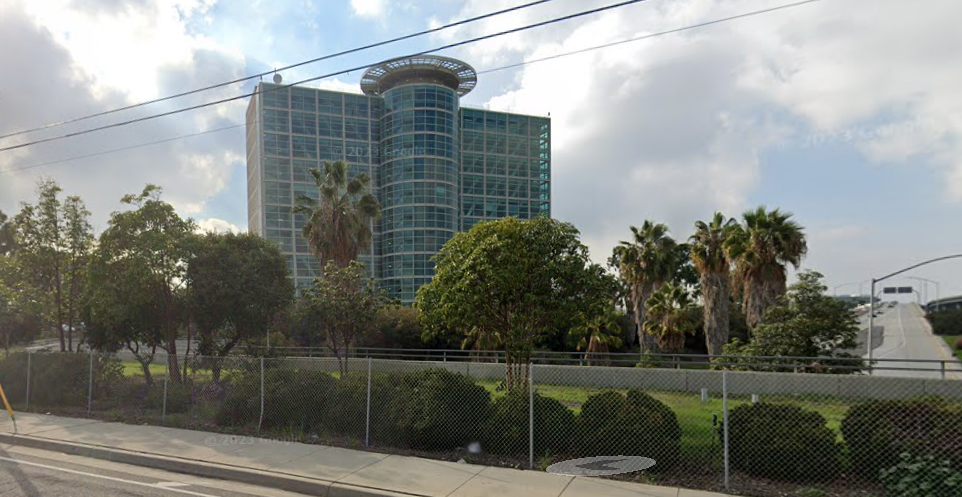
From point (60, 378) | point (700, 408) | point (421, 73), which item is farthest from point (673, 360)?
point (421, 73)

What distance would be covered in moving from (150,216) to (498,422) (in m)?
11.0

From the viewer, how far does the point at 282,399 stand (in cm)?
1055

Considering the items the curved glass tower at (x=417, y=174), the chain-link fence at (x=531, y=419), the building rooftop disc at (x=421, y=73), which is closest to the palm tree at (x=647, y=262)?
the chain-link fence at (x=531, y=419)

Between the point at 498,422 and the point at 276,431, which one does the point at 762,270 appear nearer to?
the point at 498,422

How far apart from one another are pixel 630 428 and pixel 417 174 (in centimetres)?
5293

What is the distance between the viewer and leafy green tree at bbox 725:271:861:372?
1886cm

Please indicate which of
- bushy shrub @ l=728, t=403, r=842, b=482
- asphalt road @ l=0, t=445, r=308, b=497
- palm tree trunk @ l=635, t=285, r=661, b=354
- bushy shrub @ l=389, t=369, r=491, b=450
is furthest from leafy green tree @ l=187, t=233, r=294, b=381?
palm tree trunk @ l=635, t=285, r=661, b=354

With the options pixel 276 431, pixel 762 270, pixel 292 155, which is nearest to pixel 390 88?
pixel 292 155

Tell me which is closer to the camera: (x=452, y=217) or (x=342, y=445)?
A: (x=342, y=445)

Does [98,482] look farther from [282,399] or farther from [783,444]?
[783,444]

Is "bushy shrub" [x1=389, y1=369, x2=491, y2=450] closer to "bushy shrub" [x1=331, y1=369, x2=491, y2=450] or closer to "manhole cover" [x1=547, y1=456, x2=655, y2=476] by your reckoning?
"bushy shrub" [x1=331, y1=369, x2=491, y2=450]

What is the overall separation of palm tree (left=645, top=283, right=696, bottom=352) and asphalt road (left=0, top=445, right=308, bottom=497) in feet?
71.4

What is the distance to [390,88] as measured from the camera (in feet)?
206

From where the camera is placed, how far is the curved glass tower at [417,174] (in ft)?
193
